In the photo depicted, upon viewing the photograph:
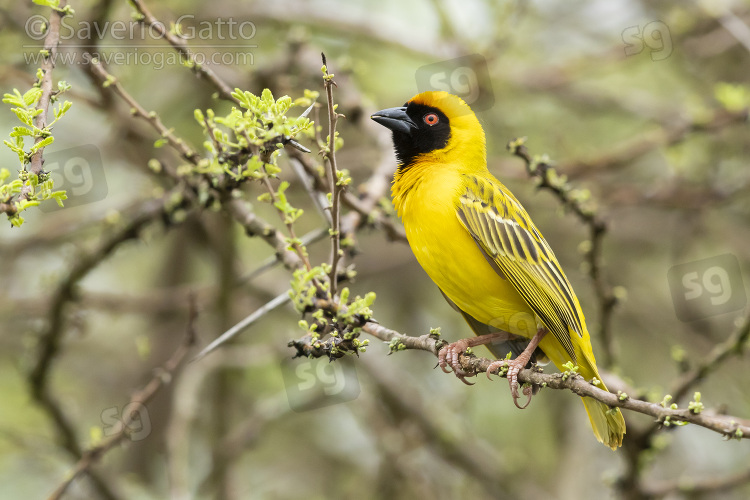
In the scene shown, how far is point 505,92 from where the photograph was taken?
569 cm

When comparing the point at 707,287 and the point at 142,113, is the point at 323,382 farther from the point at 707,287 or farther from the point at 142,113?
the point at 707,287

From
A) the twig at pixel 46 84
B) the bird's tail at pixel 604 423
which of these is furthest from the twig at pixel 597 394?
the twig at pixel 46 84

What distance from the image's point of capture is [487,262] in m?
2.94

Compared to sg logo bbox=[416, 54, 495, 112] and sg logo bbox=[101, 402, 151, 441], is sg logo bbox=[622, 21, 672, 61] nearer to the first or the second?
sg logo bbox=[416, 54, 495, 112]

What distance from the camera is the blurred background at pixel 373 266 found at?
162 inches

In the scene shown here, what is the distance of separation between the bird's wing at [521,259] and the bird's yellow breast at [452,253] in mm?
46

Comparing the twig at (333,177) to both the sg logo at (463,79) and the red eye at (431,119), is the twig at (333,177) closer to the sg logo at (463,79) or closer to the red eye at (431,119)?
the red eye at (431,119)

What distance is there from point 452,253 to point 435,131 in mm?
698

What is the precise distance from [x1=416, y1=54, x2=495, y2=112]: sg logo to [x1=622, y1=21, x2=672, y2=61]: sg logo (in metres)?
1.09

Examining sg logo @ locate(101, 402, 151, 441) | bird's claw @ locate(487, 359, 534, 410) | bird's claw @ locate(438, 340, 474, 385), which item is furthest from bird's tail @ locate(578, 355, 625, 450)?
sg logo @ locate(101, 402, 151, 441)

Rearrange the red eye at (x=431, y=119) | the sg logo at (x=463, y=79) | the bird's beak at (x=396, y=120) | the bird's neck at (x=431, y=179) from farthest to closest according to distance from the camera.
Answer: the sg logo at (x=463, y=79)
the red eye at (x=431, y=119)
the bird's beak at (x=396, y=120)
the bird's neck at (x=431, y=179)

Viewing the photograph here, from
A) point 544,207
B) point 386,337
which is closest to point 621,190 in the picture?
point 544,207

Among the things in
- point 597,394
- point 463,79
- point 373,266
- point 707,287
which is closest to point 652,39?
point 707,287

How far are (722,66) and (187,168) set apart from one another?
215 inches
